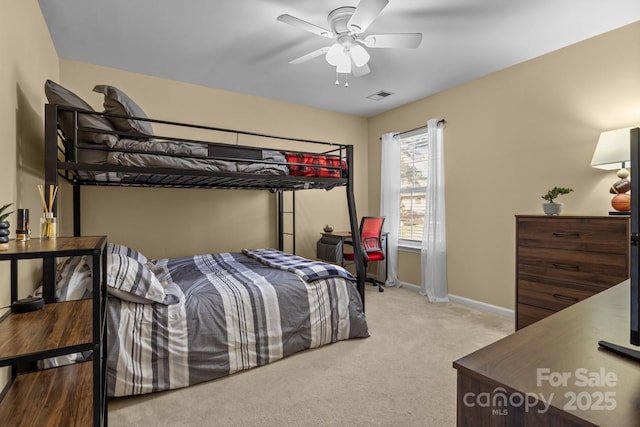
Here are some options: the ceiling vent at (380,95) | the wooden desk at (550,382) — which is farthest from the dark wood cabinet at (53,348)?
the ceiling vent at (380,95)

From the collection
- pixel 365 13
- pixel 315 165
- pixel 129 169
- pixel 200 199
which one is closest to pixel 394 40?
pixel 365 13

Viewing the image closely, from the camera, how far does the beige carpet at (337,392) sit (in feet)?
5.39

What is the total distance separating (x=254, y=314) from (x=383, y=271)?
2635 mm

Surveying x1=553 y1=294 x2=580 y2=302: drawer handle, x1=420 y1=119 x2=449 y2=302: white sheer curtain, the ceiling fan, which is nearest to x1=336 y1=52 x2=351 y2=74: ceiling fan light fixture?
the ceiling fan

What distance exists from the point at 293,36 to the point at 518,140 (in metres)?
2.31

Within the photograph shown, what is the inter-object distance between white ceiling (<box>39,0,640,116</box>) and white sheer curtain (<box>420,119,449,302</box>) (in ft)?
2.22

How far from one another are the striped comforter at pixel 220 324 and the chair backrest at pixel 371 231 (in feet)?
4.52

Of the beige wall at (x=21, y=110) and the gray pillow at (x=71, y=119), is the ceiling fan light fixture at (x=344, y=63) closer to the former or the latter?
the gray pillow at (x=71, y=119)

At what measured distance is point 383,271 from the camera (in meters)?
4.42

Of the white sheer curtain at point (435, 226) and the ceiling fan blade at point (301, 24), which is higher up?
the ceiling fan blade at point (301, 24)

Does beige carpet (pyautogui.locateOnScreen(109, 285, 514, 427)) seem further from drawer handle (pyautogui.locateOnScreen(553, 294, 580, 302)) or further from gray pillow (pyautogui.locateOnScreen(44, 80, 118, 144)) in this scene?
gray pillow (pyautogui.locateOnScreen(44, 80, 118, 144))

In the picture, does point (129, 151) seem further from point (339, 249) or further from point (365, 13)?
point (339, 249)

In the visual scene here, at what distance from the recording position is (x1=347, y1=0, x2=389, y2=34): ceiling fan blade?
5.90ft

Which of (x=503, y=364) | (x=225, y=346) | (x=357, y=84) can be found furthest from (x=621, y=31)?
(x=225, y=346)
